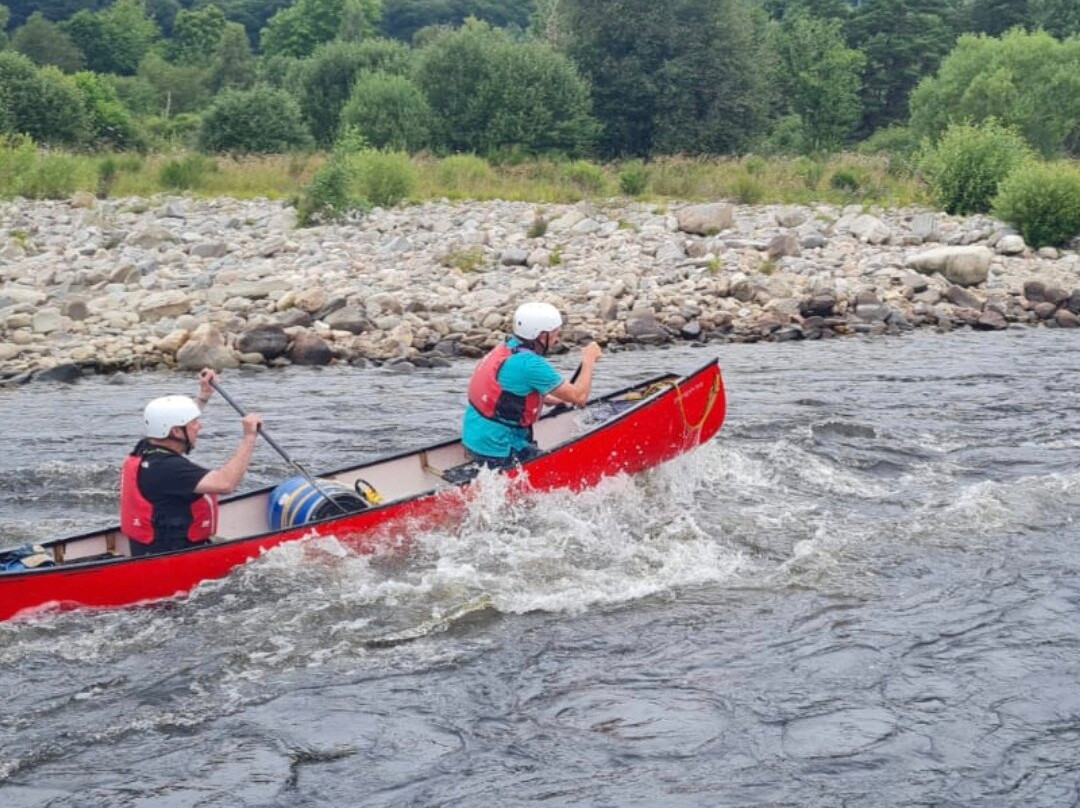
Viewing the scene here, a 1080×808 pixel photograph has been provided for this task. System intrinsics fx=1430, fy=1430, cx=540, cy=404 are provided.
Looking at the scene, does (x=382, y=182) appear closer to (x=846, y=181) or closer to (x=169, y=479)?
(x=846, y=181)

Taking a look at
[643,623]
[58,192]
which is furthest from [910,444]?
[58,192]

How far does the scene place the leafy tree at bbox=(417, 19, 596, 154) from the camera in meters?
35.9

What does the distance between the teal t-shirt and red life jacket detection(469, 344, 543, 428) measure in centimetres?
3

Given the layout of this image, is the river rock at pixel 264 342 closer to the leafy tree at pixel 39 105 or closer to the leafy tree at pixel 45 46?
the leafy tree at pixel 39 105

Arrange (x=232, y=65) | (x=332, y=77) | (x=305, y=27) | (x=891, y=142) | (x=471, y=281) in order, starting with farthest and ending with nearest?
1. (x=305, y=27)
2. (x=232, y=65)
3. (x=891, y=142)
4. (x=332, y=77)
5. (x=471, y=281)

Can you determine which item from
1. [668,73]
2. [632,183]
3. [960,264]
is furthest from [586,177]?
[960,264]

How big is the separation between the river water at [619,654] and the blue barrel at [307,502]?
0.36 meters

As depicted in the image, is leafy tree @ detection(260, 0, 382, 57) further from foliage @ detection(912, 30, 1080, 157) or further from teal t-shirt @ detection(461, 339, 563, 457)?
teal t-shirt @ detection(461, 339, 563, 457)

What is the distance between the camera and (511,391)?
9648 mm

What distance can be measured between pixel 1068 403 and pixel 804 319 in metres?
5.13

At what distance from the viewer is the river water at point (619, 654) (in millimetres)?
6141

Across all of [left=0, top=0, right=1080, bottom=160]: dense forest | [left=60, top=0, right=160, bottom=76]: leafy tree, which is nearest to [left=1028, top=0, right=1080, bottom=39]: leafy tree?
[left=0, top=0, right=1080, bottom=160]: dense forest

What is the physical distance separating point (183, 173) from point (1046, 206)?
56.7 ft

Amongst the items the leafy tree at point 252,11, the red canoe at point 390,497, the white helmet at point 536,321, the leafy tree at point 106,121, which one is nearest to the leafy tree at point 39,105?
the leafy tree at point 106,121
